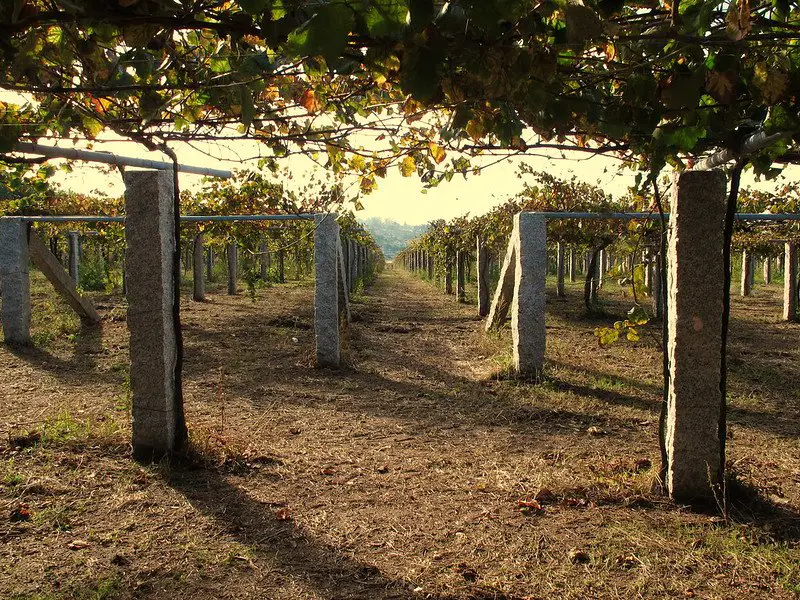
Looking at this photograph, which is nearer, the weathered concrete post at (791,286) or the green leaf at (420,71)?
the green leaf at (420,71)

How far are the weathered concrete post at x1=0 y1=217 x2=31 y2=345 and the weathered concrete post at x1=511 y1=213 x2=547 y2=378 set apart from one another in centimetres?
652

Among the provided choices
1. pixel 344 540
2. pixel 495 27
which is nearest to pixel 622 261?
pixel 344 540

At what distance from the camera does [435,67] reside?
1534mm

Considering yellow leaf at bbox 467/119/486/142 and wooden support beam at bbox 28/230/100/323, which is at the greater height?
yellow leaf at bbox 467/119/486/142

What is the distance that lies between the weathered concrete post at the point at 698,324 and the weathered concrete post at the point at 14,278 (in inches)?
322

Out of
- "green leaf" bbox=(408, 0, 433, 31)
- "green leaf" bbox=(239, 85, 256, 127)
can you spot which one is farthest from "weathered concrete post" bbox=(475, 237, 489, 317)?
"green leaf" bbox=(408, 0, 433, 31)

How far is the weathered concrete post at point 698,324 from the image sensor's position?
3.43m

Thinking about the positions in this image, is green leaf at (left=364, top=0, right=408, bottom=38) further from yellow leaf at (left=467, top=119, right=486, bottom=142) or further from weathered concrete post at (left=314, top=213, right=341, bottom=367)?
weathered concrete post at (left=314, top=213, right=341, bottom=367)

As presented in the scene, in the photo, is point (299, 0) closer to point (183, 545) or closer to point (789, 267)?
point (183, 545)

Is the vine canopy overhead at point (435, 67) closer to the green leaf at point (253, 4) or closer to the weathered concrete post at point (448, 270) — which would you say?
the green leaf at point (253, 4)

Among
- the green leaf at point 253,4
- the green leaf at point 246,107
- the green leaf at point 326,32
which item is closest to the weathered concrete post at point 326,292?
the green leaf at point 246,107

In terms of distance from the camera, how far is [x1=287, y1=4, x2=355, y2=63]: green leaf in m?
1.10

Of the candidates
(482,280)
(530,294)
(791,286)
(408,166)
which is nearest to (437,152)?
(408,166)

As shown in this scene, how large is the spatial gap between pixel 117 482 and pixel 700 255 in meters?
3.74
